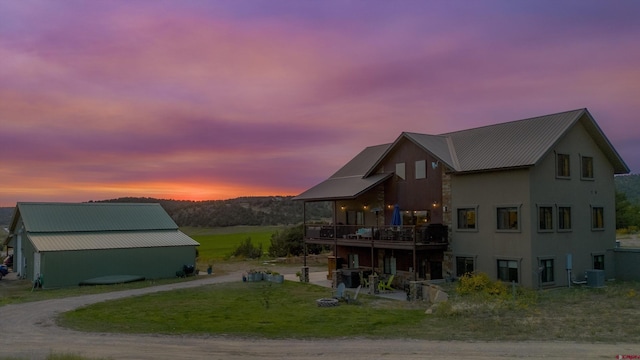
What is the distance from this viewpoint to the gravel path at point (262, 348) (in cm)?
1388

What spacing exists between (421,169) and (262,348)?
718 inches

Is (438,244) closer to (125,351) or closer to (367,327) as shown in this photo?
(367,327)

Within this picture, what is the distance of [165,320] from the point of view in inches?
807

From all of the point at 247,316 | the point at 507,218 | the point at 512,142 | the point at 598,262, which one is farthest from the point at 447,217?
the point at 247,316

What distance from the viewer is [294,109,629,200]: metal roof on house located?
26.4 meters

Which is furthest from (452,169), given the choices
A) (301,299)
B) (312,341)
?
(312,341)

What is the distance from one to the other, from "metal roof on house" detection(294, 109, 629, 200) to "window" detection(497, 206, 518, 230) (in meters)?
2.13

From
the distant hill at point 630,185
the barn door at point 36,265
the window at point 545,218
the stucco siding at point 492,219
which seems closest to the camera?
the stucco siding at point 492,219

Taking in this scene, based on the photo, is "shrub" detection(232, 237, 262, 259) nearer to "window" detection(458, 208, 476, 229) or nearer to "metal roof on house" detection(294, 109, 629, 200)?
"metal roof on house" detection(294, 109, 629, 200)

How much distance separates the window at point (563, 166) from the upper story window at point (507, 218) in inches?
126

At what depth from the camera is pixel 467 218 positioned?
28594 millimetres

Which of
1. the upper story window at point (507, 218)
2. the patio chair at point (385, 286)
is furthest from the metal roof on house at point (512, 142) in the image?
the patio chair at point (385, 286)

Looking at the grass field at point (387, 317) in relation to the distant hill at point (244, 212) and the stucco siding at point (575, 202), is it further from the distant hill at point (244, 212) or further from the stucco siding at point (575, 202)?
the distant hill at point (244, 212)

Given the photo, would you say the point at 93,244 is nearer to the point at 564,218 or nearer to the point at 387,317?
the point at 387,317
